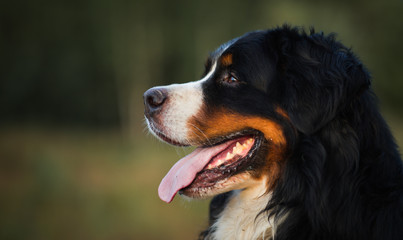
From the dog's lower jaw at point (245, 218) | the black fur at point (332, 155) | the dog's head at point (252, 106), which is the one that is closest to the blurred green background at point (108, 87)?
the dog's lower jaw at point (245, 218)

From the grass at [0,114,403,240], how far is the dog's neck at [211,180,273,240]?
44 centimetres

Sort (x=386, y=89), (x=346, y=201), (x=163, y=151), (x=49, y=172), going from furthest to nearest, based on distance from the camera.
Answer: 1. (x=386, y=89)
2. (x=163, y=151)
3. (x=49, y=172)
4. (x=346, y=201)

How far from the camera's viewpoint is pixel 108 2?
1369cm

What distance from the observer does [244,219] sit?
2488 millimetres

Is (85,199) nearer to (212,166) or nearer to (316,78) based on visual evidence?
(212,166)

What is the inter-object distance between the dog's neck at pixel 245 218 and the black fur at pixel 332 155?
83 mm

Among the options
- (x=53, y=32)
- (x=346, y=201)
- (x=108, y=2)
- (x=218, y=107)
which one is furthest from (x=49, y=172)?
(x=53, y=32)

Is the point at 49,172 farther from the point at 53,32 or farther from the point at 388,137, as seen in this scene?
the point at 53,32

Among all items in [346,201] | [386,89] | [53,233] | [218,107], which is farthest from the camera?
[386,89]

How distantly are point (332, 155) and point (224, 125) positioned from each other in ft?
2.16

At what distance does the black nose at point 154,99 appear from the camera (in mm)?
2562

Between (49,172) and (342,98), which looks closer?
(342,98)

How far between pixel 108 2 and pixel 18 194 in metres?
9.28

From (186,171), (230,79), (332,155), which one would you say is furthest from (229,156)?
(332,155)
